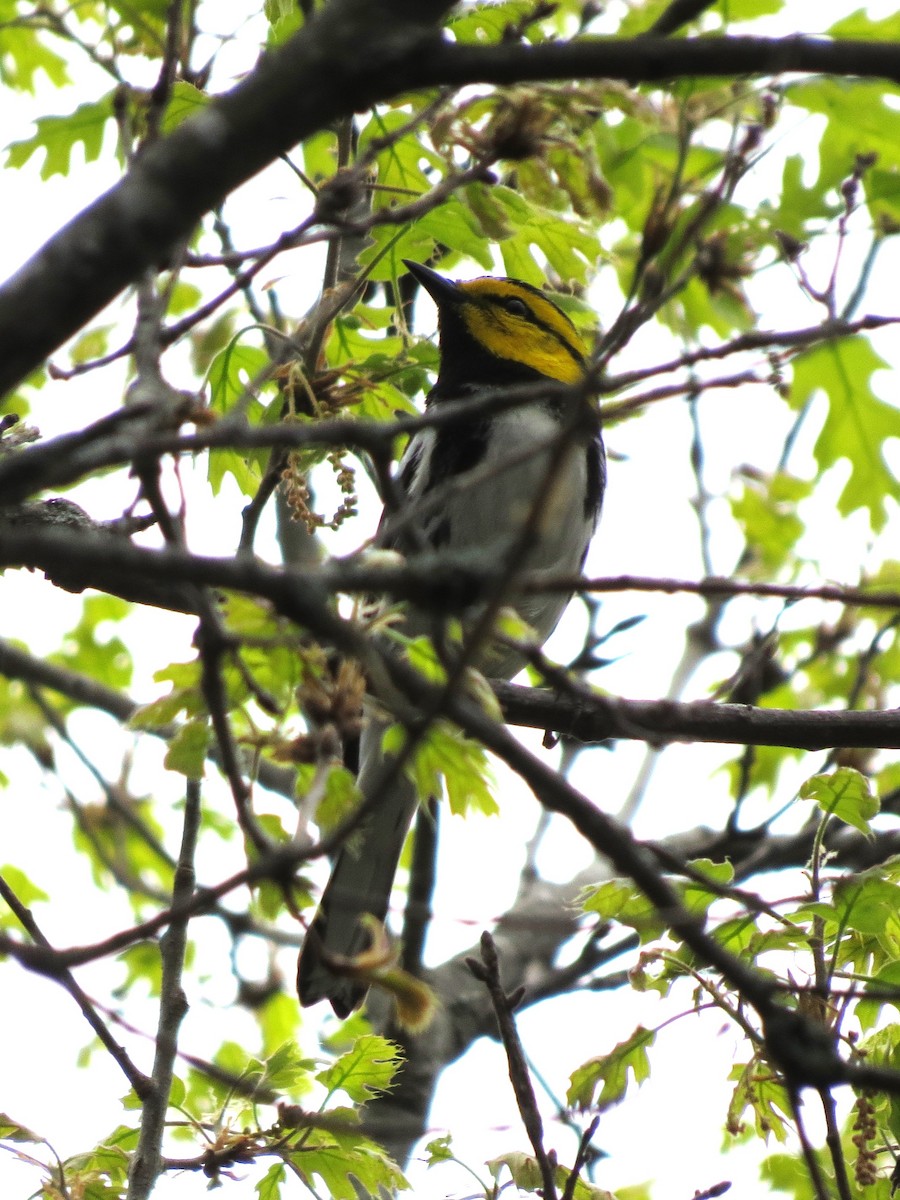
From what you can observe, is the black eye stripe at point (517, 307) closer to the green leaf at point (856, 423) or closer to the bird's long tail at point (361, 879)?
the green leaf at point (856, 423)

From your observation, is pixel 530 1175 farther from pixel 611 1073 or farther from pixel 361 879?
pixel 361 879

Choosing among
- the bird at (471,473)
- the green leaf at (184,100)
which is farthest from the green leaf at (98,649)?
the green leaf at (184,100)

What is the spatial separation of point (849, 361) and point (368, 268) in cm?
291

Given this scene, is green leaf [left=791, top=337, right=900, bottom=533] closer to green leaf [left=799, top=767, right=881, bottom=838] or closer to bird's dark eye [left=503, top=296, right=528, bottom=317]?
bird's dark eye [left=503, top=296, right=528, bottom=317]

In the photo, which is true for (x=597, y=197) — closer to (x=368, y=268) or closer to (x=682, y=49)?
(x=368, y=268)

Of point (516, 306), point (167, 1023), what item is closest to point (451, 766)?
point (167, 1023)

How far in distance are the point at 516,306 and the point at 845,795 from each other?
3.00 m

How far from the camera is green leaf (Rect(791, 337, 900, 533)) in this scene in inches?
212

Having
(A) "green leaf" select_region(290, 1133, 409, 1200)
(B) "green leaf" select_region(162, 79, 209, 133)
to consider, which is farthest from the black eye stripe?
(A) "green leaf" select_region(290, 1133, 409, 1200)

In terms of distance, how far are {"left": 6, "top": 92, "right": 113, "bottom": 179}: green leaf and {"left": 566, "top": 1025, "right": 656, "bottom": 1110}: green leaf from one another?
2942 millimetres

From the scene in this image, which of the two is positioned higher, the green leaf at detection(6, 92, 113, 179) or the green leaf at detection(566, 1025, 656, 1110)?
the green leaf at detection(6, 92, 113, 179)

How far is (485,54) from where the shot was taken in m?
1.71

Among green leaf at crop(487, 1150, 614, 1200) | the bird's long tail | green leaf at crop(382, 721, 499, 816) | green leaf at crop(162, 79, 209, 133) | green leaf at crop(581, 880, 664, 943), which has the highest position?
green leaf at crop(162, 79, 209, 133)

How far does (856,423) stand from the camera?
17.8ft
